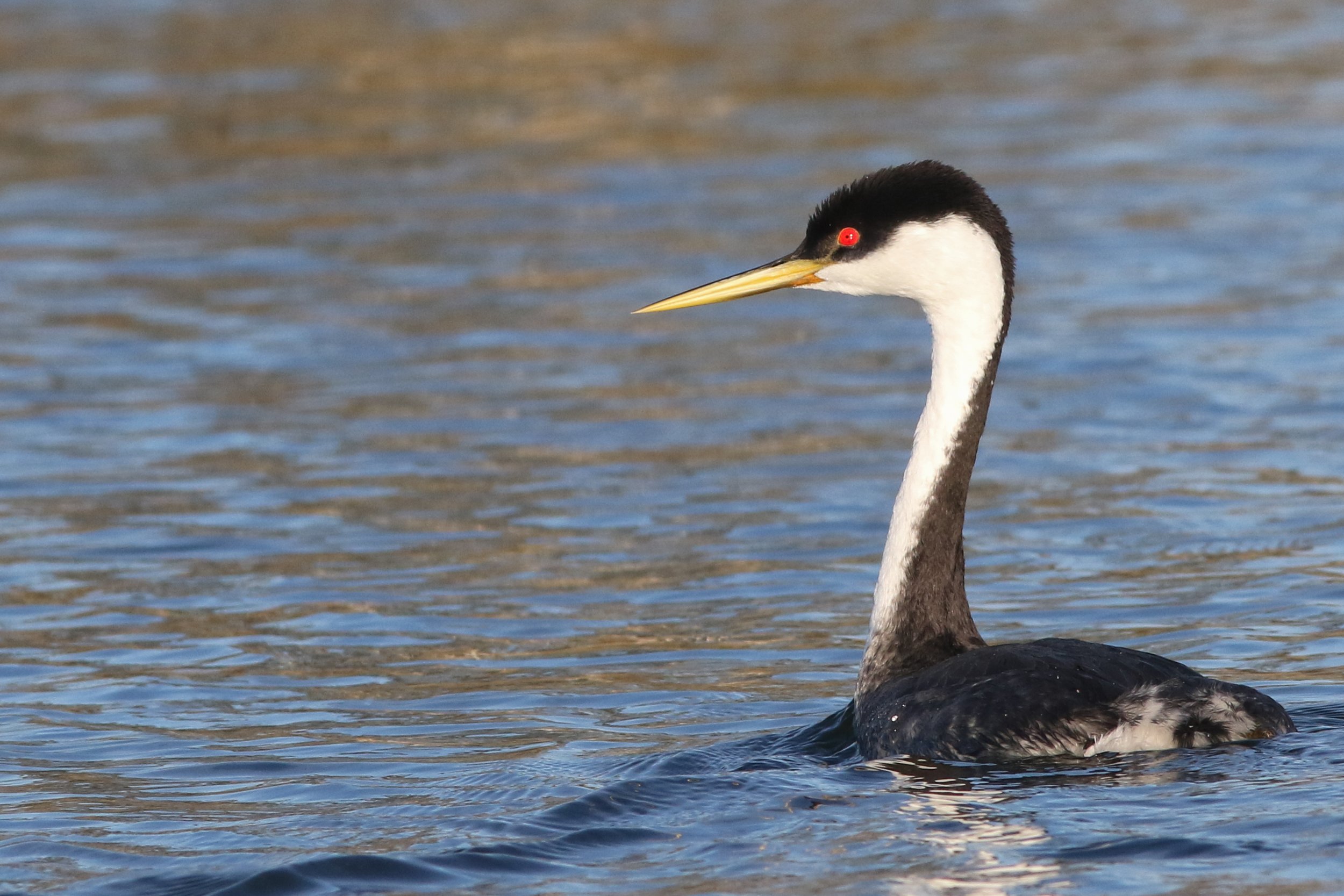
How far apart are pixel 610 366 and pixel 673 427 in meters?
1.44

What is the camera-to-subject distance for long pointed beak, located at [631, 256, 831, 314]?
8398mm

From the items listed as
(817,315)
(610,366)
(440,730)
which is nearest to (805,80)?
(817,315)

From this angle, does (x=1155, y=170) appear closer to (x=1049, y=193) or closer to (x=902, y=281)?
(x=1049, y=193)

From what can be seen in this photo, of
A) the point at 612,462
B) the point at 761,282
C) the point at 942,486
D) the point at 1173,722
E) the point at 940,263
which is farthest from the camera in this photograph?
the point at 612,462

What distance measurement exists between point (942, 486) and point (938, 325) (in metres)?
0.59

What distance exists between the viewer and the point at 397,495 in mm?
11797

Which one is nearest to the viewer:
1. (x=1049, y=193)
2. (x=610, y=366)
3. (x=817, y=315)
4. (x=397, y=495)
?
(x=397, y=495)

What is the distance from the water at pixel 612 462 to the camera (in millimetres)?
6852

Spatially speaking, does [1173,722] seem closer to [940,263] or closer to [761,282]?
[940,263]

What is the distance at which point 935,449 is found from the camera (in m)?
8.17

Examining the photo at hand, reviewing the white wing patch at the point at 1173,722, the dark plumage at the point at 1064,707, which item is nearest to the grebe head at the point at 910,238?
the dark plumage at the point at 1064,707

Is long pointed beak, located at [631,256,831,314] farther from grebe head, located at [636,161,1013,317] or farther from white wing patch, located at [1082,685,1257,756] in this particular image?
white wing patch, located at [1082,685,1257,756]

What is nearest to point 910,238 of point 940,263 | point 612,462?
point 940,263

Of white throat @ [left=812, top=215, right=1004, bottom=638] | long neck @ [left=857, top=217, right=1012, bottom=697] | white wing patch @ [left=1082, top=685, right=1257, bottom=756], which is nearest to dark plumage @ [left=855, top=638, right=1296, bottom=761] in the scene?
white wing patch @ [left=1082, top=685, right=1257, bottom=756]
